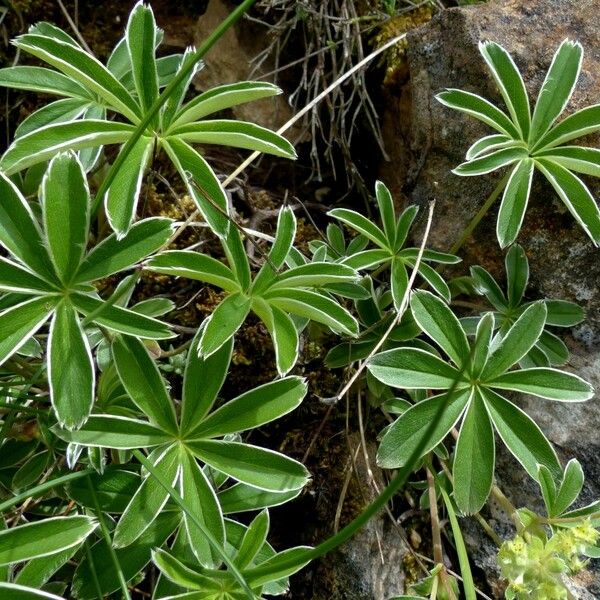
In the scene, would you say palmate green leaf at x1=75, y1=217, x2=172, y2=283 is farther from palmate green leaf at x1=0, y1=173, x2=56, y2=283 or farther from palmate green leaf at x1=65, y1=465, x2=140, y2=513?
palmate green leaf at x1=65, y1=465, x2=140, y2=513

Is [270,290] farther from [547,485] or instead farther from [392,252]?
[547,485]

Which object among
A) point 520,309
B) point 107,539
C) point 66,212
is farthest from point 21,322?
point 520,309

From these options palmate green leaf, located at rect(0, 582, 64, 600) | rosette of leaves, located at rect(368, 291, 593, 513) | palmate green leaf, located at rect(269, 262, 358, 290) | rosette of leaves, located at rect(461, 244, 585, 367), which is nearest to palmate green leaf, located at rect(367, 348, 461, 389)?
rosette of leaves, located at rect(368, 291, 593, 513)

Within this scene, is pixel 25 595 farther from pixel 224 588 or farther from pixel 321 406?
pixel 321 406

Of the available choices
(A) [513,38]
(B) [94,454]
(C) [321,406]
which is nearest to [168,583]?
(B) [94,454]

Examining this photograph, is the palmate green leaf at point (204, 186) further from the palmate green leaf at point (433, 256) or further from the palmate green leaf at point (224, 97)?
the palmate green leaf at point (433, 256)
